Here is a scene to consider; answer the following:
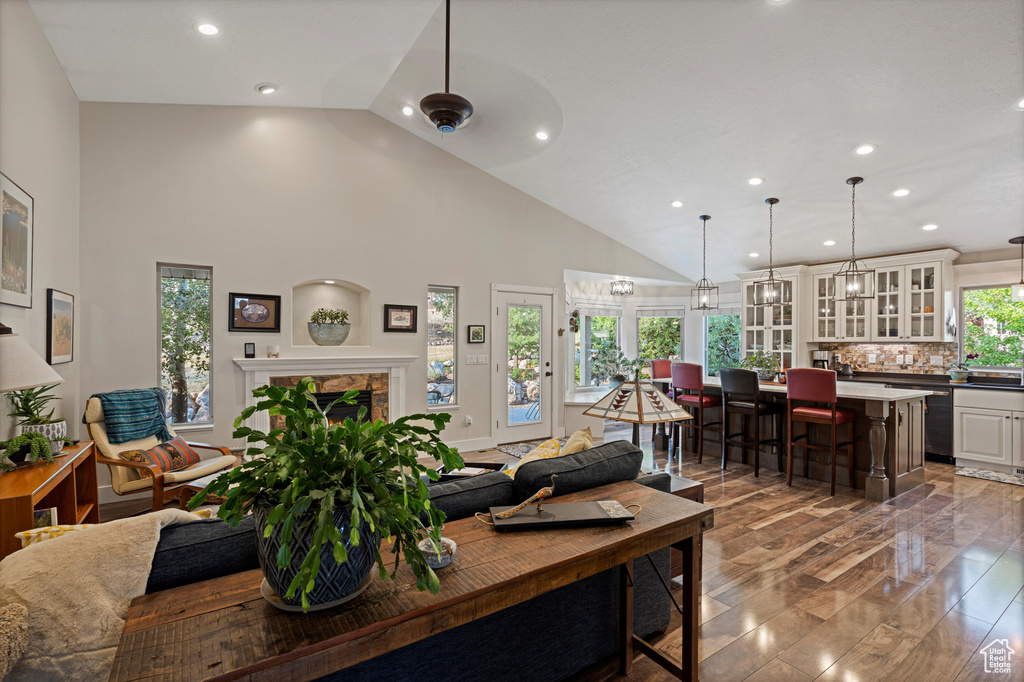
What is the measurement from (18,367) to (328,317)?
9.72 ft

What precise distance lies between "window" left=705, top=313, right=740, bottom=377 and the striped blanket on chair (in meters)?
7.30

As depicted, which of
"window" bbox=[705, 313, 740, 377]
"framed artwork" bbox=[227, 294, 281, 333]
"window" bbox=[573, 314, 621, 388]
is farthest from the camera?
"window" bbox=[573, 314, 621, 388]

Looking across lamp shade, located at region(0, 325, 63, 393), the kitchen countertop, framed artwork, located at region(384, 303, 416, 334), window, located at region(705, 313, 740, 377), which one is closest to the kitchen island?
the kitchen countertop

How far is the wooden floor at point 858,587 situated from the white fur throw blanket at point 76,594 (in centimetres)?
173

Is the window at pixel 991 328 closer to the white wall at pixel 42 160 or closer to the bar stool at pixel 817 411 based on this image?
the bar stool at pixel 817 411

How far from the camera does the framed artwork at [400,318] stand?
520cm

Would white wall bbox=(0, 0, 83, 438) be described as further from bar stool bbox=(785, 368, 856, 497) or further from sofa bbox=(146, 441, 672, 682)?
bar stool bbox=(785, 368, 856, 497)

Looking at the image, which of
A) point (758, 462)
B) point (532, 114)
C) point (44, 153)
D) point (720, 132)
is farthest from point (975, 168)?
point (44, 153)

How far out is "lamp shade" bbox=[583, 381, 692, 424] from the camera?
212cm

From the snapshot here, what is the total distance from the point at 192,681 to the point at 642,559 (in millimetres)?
1712

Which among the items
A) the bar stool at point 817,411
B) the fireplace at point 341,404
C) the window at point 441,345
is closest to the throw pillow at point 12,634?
the fireplace at point 341,404

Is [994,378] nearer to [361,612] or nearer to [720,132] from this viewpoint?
[720,132]

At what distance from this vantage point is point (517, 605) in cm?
174

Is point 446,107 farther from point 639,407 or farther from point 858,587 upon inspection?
point 858,587
